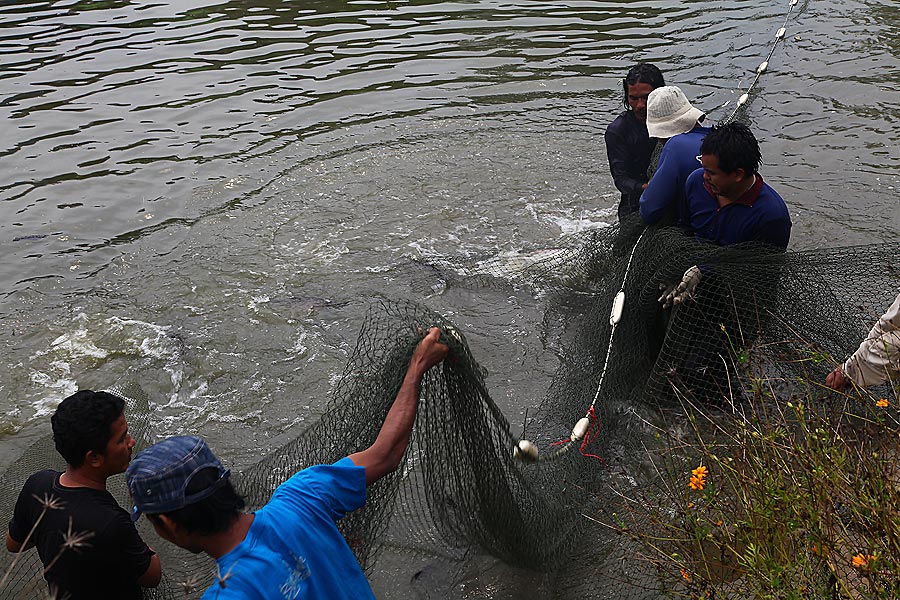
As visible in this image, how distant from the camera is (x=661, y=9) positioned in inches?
518

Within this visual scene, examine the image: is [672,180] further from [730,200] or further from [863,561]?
[863,561]

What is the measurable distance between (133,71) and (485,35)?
526 centimetres

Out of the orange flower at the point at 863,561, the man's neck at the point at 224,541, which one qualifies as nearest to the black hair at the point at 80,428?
the man's neck at the point at 224,541

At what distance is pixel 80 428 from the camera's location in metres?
2.78

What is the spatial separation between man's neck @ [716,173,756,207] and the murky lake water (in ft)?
5.83

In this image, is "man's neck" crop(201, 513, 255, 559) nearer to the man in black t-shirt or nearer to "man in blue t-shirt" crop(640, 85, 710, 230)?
the man in black t-shirt

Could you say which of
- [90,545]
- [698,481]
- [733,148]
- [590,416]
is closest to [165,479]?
[90,545]

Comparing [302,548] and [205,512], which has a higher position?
[205,512]

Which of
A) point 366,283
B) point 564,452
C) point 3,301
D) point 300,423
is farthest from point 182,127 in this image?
point 564,452

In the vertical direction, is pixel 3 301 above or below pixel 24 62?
below

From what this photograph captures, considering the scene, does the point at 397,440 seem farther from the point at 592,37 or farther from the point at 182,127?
the point at 592,37

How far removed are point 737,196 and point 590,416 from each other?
1.35 metres

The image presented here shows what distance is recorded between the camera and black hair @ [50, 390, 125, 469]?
109 inches

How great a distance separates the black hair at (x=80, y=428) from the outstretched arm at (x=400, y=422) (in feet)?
3.16
